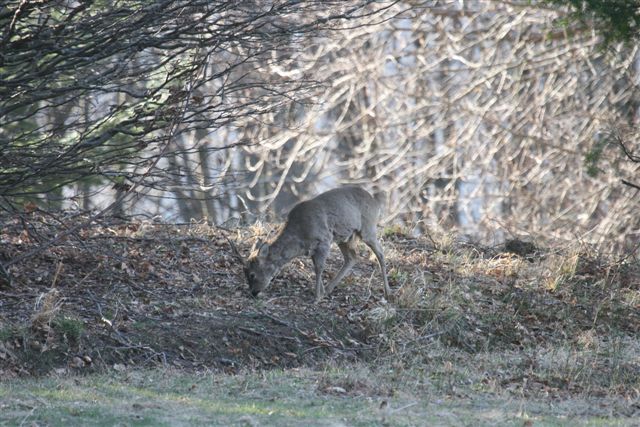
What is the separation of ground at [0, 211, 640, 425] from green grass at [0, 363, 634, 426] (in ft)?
0.09

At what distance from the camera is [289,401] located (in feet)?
30.1

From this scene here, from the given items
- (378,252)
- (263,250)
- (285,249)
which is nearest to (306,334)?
(263,250)

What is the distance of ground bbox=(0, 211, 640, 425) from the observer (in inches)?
358

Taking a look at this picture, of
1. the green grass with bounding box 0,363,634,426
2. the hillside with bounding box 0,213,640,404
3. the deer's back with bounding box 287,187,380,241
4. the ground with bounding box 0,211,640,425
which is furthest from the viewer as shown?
the deer's back with bounding box 287,187,380,241

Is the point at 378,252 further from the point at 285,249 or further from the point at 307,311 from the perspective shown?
the point at 307,311

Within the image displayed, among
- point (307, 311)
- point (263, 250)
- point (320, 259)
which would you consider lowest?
point (307, 311)

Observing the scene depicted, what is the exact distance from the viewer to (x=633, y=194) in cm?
1938

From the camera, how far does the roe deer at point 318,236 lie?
1312 cm

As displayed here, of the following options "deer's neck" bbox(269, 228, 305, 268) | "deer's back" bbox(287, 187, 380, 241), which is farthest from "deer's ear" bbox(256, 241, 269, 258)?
"deer's back" bbox(287, 187, 380, 241)

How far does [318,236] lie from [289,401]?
4.34m

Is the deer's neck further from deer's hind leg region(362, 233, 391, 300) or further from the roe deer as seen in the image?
deer's hind leg region(362, 233, 391, 300)

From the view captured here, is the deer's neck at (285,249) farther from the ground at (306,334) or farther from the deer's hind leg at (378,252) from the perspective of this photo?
the deer's hind leg at (378,252)

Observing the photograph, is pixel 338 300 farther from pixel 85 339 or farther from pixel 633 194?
pixel 633 194

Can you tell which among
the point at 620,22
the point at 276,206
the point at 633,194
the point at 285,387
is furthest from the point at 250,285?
the point at 276,206
